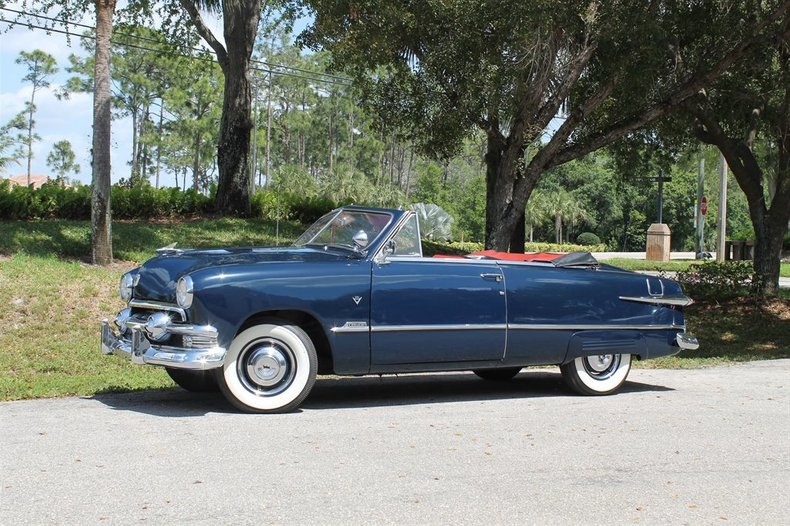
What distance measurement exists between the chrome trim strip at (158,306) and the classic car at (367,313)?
11 millimetres

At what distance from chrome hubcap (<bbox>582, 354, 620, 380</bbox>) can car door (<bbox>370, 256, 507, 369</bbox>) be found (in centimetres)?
113

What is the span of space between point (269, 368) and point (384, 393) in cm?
171

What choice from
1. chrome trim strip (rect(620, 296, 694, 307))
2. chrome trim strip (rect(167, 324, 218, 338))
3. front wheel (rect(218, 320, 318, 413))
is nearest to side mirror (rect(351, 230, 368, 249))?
front wheel (rect(218, 320, 318, 413))

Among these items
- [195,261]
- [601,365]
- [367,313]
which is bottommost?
[601,365]

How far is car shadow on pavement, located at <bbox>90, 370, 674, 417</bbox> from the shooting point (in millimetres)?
7031

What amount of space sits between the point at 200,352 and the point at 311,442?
45.1 inches

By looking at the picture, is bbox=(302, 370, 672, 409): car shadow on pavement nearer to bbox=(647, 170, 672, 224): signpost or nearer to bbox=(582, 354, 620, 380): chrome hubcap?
bbox=(582, 354, 620, 380): chrome hubcap

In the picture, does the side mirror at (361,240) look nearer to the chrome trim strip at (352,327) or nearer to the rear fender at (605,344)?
the chrome trim strip at (352,327)

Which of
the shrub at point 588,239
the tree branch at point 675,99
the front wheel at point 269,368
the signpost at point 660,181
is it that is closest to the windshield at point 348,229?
the front wheel at point 269,368

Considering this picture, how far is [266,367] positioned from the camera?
6.66m

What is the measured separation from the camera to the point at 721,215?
1439 inches

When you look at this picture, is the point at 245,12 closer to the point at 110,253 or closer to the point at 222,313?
the point at 110,253

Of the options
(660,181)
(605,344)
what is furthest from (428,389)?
(660,181)

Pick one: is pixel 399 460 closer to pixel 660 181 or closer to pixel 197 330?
pixel 197 330
